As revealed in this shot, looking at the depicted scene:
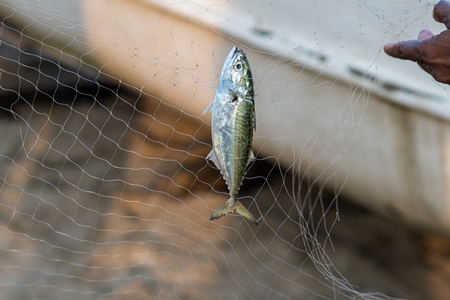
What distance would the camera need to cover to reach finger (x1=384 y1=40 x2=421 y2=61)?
71.3 inches

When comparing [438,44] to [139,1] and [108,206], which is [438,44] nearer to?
[139,1]

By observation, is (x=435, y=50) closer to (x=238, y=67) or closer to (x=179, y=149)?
(x=238, y=67)

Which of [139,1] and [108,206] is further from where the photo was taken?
[108,206]

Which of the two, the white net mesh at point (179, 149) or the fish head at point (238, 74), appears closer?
the fish head at point (238, 74)

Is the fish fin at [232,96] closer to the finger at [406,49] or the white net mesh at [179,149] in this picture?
the finger at [406,49]

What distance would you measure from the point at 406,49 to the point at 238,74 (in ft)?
1.71

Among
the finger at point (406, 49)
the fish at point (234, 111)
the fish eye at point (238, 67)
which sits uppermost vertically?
the finger at point (406, 49)

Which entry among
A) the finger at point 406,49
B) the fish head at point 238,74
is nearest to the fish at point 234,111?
the fish head at point 238,74

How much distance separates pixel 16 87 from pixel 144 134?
83cm

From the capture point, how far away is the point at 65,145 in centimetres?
346

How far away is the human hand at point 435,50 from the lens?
5.79ft

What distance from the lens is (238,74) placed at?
1.82m

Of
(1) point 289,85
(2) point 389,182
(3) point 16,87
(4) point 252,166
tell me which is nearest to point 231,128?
(1) point 289,85

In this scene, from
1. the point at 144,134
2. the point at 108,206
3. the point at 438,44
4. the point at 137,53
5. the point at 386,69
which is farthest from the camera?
the point at 144,134
